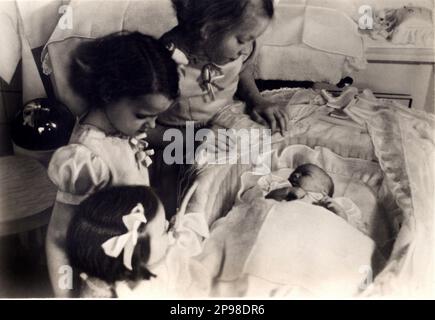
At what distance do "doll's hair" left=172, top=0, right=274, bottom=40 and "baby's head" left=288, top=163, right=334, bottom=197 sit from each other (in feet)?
1.91

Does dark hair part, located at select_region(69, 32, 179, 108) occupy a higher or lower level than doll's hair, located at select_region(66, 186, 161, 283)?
higher

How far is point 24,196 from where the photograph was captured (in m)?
1.68

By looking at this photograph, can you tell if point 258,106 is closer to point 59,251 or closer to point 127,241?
point 127,241

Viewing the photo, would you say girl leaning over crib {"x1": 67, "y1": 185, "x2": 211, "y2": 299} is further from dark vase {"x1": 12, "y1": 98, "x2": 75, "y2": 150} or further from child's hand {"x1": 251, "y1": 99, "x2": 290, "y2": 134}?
child's hand {"x1": 251, "y1": 99, "x2": 290, "y2": 134}

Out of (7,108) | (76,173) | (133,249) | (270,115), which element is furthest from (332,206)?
(7,108)

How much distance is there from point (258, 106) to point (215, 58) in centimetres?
24

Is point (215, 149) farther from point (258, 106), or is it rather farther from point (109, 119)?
point (109, 119)

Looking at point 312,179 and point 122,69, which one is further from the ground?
point 122,69

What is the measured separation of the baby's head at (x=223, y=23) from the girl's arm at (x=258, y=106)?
9 centimetres

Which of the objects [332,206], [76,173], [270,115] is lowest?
[332,206]

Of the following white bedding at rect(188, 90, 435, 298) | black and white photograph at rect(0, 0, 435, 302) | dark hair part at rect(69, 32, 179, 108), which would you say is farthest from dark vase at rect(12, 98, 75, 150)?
white bedding at rect(188, 90, 435, 298)

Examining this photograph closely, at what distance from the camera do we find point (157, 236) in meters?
1.65

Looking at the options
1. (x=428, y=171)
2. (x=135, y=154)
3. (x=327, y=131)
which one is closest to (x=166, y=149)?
(x=135, y=154)

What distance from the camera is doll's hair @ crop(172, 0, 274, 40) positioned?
164cm
